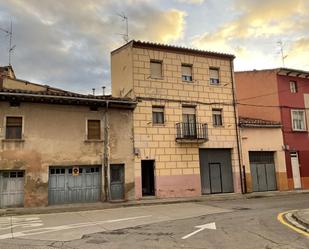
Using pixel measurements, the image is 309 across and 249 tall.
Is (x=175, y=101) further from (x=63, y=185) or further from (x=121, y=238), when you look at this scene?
(x=121, y=238)

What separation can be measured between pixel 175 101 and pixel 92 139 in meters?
5.96

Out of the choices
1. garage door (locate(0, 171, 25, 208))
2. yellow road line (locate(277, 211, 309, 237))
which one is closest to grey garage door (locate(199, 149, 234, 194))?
yellow road line (locate(277, 211, 309, 237))

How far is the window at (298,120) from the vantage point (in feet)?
85.2

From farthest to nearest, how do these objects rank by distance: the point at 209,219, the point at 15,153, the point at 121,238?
A: the point at 15,153
the point at 209,219
the point at 121,238

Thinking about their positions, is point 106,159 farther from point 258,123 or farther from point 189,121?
point 258,123

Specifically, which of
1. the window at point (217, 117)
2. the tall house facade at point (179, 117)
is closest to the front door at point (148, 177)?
the tall house facade at point (179, 117)

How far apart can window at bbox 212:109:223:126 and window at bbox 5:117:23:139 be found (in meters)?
12.2

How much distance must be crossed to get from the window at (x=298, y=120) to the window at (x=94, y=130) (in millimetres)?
15238

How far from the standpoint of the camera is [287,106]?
2566 cm

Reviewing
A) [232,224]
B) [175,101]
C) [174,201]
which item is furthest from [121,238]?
[175,101]

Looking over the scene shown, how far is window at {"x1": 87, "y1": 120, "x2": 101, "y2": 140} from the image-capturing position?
63.5ft

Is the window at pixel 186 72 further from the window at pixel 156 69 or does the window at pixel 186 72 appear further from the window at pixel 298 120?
the window at pixel 298 120

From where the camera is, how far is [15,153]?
17469 millimetres

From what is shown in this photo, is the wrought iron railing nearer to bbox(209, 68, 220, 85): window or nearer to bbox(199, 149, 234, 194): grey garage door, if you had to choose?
bbox(199, 149, 234, 194): grey garage door
